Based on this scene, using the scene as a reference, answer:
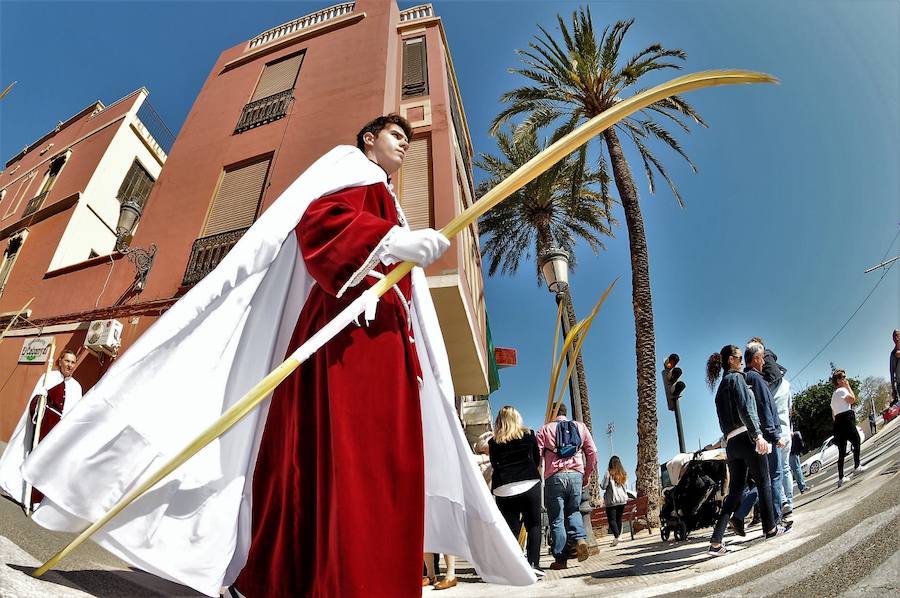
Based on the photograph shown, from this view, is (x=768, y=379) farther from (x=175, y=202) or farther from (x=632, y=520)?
(x=175, y=202)

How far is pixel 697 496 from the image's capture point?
5.97 metres

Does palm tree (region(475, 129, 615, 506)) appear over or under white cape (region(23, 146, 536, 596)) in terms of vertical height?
over

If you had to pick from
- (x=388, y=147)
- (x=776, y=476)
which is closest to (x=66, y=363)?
(x=388, y=147)

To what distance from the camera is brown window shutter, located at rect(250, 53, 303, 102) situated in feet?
37.8

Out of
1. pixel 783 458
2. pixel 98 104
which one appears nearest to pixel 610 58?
pixel 783 458

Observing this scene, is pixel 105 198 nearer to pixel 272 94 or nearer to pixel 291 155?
pixel 272 94

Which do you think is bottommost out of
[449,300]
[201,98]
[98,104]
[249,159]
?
[449,300]

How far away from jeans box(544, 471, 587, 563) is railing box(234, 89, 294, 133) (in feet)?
32.0

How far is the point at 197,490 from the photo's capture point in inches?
70.6

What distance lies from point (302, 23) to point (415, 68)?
4118 mm

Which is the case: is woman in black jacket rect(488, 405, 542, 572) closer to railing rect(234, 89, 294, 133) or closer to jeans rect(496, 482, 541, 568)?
jeans rect(496, 482, 541, 568)

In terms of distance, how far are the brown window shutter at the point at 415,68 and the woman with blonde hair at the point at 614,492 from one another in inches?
344

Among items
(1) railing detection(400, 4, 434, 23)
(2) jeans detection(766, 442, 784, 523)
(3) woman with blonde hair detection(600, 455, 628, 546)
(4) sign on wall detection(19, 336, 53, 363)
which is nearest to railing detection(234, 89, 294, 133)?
(1) railing detection(400, 4, 434, 23)

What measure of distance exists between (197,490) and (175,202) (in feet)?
34.7
